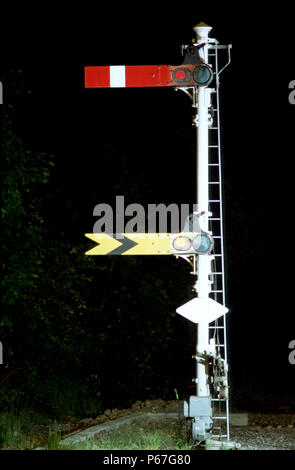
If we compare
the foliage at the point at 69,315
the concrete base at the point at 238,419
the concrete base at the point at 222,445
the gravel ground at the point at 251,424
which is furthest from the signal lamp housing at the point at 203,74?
the concrete base at the point at 238,419

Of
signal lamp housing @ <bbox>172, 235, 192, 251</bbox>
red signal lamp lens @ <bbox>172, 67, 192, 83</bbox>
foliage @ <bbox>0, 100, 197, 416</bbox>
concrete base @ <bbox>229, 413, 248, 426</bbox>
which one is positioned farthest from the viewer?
concrete base @ <bbox>229, 413, 248, 426</bbox>

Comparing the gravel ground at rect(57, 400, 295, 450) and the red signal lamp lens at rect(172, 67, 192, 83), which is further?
the gravel ground at rect(57, 400, 295, 450)

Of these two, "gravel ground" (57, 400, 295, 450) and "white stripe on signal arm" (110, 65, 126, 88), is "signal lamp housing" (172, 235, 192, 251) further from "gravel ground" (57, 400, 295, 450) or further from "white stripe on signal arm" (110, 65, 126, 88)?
"gravel ground" (57, 400, 295, 450)

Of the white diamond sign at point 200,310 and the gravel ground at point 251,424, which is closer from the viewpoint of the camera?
the white diamond sign at point 200,310

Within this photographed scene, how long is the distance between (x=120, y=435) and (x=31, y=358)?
229 cm

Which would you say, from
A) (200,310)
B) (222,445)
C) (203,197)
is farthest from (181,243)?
(222,445)

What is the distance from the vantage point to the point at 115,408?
1274 centimetres

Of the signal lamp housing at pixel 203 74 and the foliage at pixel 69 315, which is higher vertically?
the signal lamp housing at pixel 203 74

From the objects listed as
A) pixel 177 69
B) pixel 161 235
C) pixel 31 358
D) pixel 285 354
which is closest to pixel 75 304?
pixel 31 358

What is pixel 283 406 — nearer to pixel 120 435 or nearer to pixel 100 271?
pixel 100 271

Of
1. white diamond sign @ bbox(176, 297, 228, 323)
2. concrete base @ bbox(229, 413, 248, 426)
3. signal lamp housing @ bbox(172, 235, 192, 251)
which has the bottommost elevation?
concrete base @ bbox(229, 413, 248, 426)

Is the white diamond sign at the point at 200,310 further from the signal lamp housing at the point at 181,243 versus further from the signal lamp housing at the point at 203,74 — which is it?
the signal lamp housing at the point at 203,74

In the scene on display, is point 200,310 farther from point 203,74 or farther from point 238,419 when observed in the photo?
point 238,419

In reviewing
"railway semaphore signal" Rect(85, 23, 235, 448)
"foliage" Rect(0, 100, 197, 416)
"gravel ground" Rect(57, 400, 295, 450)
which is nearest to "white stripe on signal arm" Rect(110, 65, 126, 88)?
"railway semaphore signal" Rect(85, 23, 235, 448)
